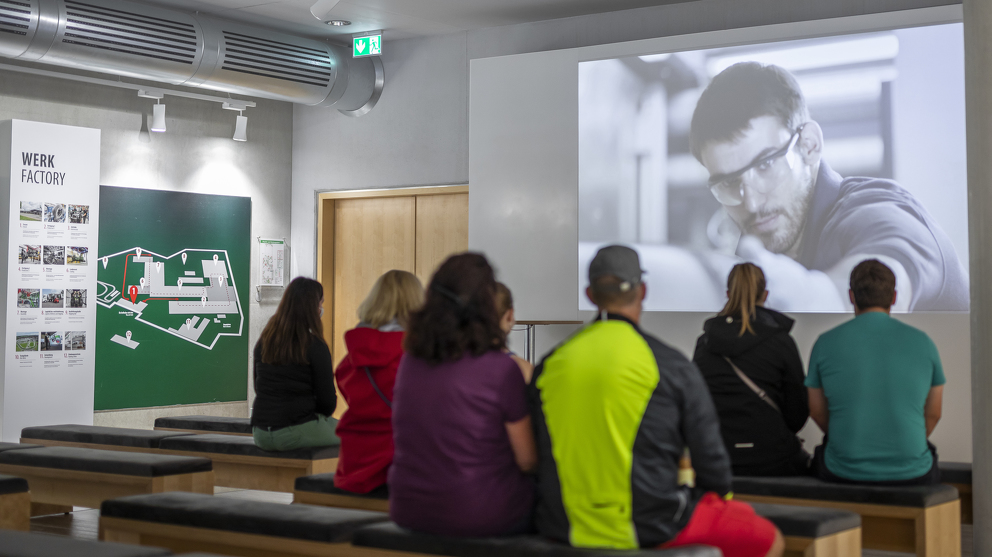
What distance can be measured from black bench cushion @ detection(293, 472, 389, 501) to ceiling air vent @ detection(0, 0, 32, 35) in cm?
344

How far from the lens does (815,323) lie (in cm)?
605

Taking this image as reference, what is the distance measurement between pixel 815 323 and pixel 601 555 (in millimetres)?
3906

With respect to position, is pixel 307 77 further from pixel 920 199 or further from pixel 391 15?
pixel 920 199

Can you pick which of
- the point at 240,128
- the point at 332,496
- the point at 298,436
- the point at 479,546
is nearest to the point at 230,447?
the point at 298,436

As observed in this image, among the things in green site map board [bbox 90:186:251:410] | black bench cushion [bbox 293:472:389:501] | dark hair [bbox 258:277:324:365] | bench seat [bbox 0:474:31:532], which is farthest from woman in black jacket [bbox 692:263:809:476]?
green site map board [bbox 90:186:251:410]

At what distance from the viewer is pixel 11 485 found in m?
3.95

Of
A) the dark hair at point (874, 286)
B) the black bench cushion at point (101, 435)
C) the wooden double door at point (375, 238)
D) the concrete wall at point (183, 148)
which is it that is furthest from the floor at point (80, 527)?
the wooden double door at point (375, 238)

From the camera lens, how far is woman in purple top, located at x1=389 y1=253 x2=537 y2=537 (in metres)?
2.62

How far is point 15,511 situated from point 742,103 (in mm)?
4412

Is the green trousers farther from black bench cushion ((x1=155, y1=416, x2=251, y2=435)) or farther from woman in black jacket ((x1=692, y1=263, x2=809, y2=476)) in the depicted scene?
woman in black jacket ((x1=692, y1=263, x2=809, y2=476))

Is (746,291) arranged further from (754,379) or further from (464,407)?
(464,407)

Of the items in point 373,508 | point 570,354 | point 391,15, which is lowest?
point 373,508

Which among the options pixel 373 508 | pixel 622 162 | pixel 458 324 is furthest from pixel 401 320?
pixel 622 162

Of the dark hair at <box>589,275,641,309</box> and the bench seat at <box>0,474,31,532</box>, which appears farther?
the bench seat at <box>0,474,31,532</box>
